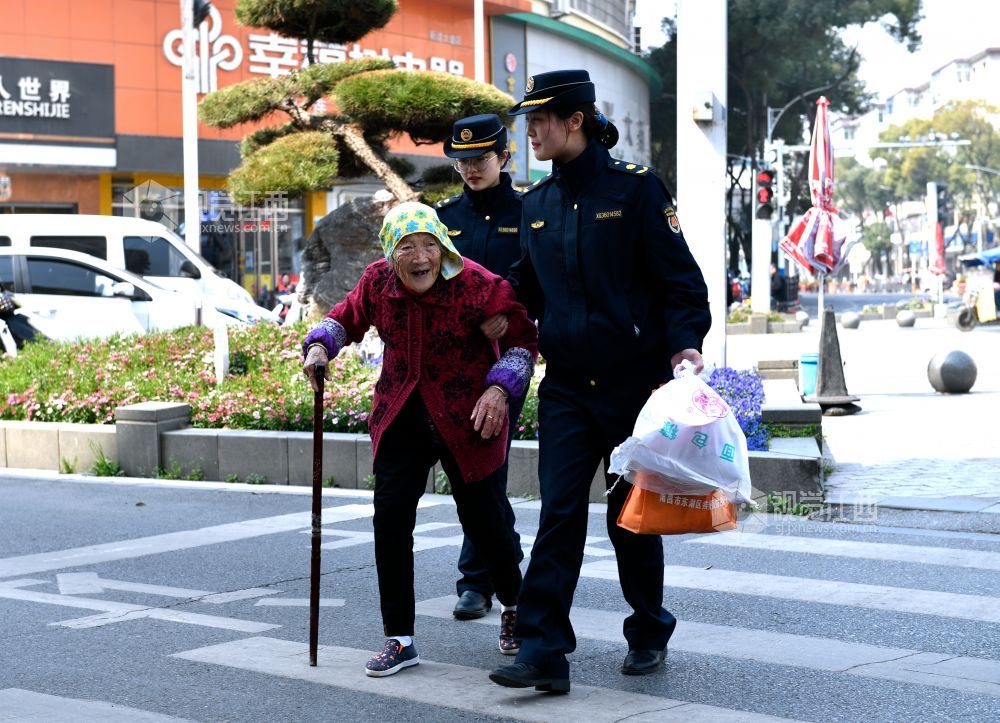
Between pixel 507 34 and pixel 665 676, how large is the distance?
34152mm

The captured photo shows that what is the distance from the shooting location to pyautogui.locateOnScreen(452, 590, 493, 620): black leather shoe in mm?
5734

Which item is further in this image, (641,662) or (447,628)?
(447,628)

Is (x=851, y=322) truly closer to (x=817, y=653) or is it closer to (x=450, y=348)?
(x=817, y=653)

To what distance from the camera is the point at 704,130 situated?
11.2 meters

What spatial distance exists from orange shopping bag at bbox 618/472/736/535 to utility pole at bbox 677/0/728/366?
6785mm

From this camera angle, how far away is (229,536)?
7.97 meters

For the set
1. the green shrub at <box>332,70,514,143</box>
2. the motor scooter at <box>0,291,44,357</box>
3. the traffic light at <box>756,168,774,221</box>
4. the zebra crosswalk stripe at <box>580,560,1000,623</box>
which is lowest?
the zebra crosswalk stripe at <box>580,560,1000,623</box>

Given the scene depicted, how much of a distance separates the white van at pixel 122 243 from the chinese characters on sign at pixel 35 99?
7694 millimetres

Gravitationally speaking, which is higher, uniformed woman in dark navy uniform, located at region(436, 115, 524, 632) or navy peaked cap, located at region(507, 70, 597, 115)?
navy peaked cap, located at region(507, 70, 597, 115)

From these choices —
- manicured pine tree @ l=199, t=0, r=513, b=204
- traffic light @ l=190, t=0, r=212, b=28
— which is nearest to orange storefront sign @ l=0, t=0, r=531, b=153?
manicured pine tree @ l=199, t=0, r=513, b=204

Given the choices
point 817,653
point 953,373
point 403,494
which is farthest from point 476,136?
point 953,373

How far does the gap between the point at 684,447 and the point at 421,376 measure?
3.27ft

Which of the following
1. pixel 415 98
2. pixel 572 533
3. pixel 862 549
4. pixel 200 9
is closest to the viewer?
pixel 572 533

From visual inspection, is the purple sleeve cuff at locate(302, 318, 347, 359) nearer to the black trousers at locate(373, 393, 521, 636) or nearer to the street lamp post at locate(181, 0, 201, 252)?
the black trousers at locate(373, 393, 521, 636)
